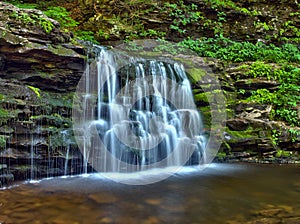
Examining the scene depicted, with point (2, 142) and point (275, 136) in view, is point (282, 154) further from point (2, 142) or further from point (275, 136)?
point (2, 142)

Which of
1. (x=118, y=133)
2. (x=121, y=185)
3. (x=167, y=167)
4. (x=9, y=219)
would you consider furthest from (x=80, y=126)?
(x=9, y=219)

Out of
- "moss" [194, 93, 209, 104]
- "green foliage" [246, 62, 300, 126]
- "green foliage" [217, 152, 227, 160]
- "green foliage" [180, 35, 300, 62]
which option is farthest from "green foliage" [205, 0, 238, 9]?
"green foliage" [217, 152, 227, 160]

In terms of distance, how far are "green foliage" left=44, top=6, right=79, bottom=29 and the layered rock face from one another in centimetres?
371

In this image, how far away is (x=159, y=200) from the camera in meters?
4.12

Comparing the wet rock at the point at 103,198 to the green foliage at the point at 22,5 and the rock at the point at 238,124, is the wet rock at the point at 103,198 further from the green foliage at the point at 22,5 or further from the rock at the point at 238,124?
the green foliage at the point at 22,5

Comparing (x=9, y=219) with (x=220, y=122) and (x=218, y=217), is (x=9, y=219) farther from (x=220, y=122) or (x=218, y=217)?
(x=220, y=122)

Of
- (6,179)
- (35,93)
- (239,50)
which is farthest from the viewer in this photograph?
(239,50)

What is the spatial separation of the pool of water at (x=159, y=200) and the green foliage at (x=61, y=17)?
6.79m

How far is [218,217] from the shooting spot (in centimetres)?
352

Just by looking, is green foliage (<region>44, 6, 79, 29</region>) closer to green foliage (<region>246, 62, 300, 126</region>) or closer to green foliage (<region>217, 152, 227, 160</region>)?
green foliage (<region>246, 62, 300, 126</region>)

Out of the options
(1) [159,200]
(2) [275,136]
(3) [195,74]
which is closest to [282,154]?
(2) [275,136]

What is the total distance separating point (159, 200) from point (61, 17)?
339 inches

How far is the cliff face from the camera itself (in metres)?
5.13

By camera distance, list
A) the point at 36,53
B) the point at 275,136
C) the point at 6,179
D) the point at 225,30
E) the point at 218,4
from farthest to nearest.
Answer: the point at 218,4 < the point at 225,30 < the point at 275,136 < the point at 36,53 < the point at 6,179
